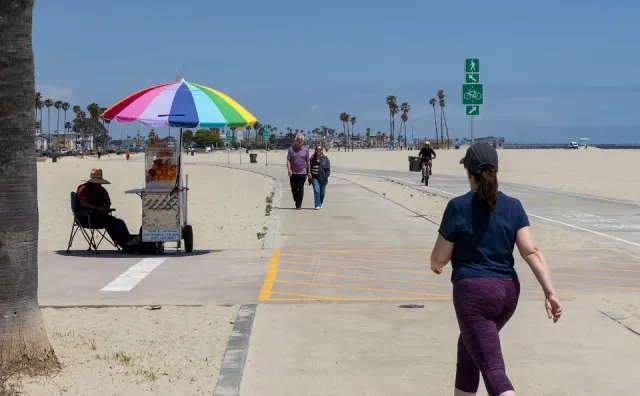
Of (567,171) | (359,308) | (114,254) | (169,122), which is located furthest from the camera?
(567,171)

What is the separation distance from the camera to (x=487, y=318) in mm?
4875

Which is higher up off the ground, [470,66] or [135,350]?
[470,66]

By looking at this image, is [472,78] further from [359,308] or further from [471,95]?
[359,308]

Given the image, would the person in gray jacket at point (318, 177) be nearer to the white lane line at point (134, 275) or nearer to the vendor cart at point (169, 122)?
the vendor cart at point (169, 122)

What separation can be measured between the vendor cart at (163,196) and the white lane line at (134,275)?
1.34 ft

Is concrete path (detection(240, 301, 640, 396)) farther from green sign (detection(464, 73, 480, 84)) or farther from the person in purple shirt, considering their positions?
the person in purple shirt

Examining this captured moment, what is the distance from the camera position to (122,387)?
21.1ft

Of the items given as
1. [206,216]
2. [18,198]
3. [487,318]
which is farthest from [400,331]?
[206,216]

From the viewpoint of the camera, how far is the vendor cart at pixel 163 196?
13.6m

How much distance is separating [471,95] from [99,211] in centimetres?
943

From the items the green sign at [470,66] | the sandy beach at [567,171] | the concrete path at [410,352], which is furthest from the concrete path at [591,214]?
the concrete path at [410,352]

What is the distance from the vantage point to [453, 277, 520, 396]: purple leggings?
4.80 m

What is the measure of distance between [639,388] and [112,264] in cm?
815

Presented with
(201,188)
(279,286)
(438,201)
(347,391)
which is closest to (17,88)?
(347,391)
